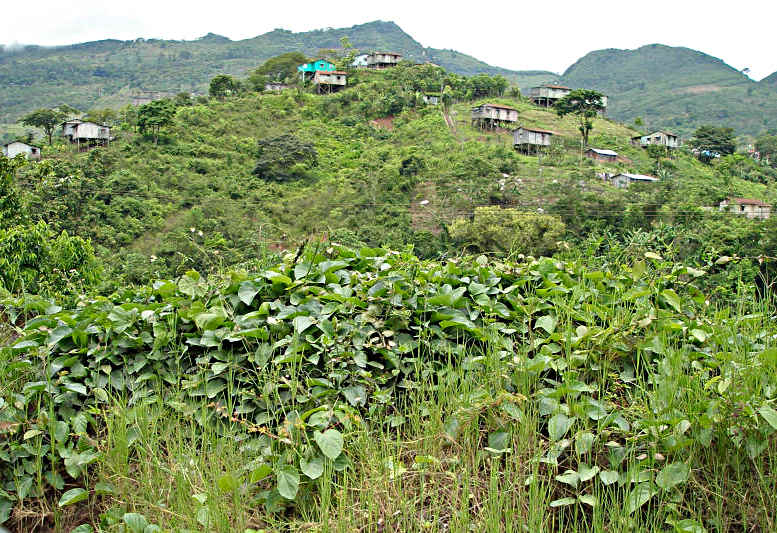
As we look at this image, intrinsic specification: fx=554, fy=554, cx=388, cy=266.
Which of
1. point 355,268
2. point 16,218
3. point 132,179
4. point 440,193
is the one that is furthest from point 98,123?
point 355,268

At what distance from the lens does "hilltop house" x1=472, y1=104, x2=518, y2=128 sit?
33.2 meters

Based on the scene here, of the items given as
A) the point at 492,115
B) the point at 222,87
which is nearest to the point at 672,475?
the point at 492,115

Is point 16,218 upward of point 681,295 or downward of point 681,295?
downward

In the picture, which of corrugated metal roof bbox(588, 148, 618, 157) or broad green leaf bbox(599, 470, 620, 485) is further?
corrugated metal roof bbox(588, 148, 618, 157)

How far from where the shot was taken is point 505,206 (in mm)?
22141

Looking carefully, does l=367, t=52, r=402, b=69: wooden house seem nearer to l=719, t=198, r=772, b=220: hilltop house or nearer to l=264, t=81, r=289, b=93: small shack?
l=264, t=81, r=289, b=93: small shack

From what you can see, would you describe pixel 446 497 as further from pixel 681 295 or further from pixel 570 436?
pixel 681 295

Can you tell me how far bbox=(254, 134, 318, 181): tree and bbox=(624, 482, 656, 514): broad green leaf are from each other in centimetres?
2735

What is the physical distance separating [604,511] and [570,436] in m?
0.20

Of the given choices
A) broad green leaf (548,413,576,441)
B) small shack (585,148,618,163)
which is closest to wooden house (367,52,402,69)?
small shack (585,148,618,163)

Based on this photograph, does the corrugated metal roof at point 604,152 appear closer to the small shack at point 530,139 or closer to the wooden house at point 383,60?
the small shack at point 530,139

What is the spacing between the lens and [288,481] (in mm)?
1210

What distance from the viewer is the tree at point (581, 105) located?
3591 centimetres

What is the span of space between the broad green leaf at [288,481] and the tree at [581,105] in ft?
123
